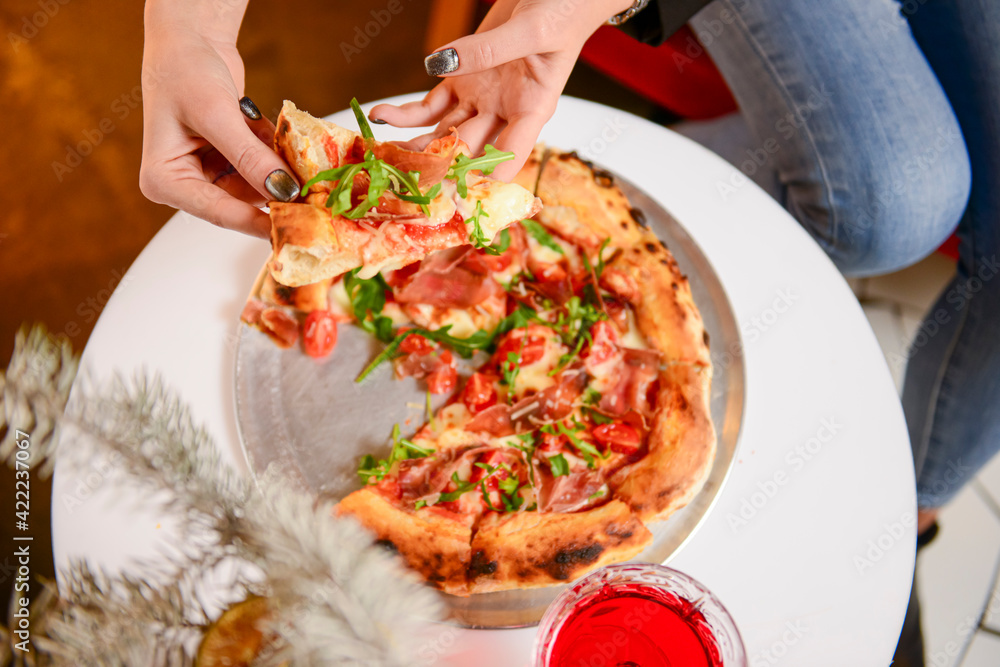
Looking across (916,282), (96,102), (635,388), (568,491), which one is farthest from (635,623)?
(96,102)

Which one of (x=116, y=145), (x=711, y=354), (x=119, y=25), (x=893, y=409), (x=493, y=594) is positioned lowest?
(x=893, y=409)

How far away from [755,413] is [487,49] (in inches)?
37.6

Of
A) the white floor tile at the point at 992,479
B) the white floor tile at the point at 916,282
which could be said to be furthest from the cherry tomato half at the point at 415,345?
the white floor tile at the point at 992,479

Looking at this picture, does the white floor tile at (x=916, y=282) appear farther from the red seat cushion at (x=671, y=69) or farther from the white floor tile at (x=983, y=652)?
the white floor tile at (x=983, y=652)

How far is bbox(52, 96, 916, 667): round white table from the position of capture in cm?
127

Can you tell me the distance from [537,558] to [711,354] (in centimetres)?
61

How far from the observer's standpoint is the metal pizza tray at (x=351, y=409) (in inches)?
51.9

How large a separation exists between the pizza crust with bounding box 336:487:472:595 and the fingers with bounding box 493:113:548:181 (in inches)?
28.5

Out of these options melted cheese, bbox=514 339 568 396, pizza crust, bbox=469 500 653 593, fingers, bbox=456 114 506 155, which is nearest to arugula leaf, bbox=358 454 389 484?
pizza crust, bbox=469 500 653 593

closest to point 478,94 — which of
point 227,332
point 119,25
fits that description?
point 227,332

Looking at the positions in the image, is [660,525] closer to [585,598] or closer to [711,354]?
[585,598]

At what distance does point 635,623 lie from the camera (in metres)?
1.13

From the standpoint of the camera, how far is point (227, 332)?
59.1 inches

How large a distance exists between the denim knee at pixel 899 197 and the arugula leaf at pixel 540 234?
87 cm
